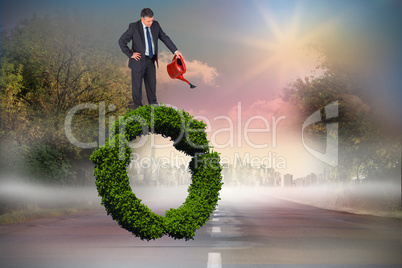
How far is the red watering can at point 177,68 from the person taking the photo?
24.4 feet

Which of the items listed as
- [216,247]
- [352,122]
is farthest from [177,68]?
[352,122]

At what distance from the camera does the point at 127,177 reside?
22.7ft

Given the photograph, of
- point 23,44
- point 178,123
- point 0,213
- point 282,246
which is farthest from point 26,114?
point 178,123

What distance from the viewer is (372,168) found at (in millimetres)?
33906

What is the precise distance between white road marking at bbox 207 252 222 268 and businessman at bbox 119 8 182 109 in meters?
6.01

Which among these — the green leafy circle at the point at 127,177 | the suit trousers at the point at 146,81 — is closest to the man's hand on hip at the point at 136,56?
the suit trousers at the point at 146,81

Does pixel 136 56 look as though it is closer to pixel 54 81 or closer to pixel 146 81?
pixel 146 81

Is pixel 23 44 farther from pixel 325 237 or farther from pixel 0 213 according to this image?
pixel 325 237

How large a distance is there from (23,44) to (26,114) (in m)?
8.26

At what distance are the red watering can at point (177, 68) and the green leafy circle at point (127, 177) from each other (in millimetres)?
537

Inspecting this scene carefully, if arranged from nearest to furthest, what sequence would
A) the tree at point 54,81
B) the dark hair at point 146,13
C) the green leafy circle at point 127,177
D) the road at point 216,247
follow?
the green leafy circle at point 127,177 < the dark hair at point 146,13 < the road at point 216,247 < the tree at point 54,81

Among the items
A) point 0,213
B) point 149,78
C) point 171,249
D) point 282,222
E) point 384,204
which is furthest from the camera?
point 384,204

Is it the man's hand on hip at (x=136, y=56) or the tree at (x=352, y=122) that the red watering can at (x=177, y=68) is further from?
the tree at (x=352, y=122)

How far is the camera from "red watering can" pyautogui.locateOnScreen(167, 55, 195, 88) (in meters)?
7.43
